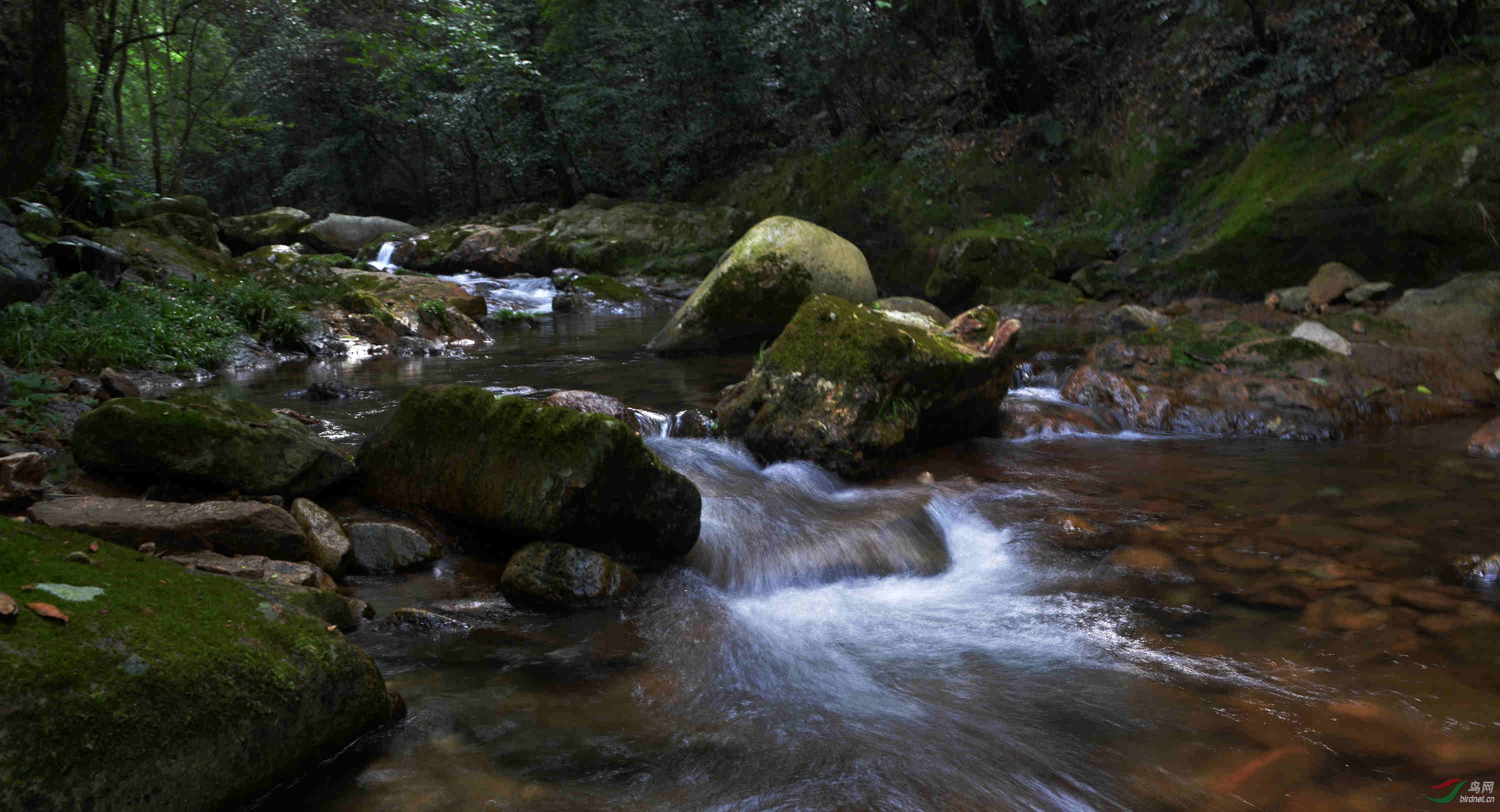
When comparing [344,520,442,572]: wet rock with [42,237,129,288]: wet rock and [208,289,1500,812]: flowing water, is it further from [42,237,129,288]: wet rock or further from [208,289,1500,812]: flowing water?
[42,237,129,288]: wet rock

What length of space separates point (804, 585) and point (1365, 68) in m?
10.5

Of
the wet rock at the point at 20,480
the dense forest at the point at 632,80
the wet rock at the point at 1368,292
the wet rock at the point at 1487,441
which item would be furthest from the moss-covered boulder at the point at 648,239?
the wet rock at the point at 20,480

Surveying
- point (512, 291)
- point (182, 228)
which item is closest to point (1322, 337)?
point (182, 228)

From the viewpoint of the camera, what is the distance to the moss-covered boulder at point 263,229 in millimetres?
19391

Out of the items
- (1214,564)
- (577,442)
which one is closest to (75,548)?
(577,442)

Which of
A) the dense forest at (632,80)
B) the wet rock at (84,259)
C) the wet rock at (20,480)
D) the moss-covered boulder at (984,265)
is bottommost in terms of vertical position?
the wet rock at (20,480)

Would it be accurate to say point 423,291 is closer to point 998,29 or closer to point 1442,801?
point 998,29

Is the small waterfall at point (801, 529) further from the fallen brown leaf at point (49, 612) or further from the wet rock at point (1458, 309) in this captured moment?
the wet rock at point (1458, 309)

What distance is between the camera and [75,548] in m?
2.21

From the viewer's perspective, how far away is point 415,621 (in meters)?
3.16

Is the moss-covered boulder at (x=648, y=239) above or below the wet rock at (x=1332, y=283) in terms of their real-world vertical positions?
above

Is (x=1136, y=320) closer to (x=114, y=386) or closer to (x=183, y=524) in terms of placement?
(x=183, y=524)

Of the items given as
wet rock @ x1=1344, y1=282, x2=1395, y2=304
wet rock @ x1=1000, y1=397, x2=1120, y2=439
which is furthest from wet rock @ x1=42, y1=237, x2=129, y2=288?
wet rock @ x1=1344, y1=282, x2=1395, y2=304

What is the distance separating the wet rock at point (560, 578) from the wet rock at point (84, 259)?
23.5ft
